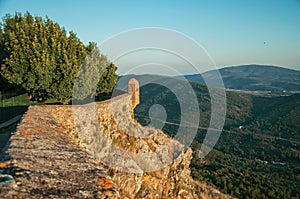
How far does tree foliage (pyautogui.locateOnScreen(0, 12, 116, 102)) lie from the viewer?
15367mm

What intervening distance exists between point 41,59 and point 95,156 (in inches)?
307

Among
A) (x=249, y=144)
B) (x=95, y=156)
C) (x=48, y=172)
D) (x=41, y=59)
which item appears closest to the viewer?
(x=48, y=172)

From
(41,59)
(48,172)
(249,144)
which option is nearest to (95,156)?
(41,59)

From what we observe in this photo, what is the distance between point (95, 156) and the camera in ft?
40.5

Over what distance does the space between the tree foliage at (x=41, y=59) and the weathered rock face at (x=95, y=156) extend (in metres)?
3.99

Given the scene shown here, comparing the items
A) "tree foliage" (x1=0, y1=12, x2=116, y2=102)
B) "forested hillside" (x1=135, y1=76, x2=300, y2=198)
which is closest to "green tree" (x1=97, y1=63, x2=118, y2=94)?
"tree foliage" (x1=0, y1=12, x2=116, y2=102)

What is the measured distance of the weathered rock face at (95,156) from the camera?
12.6ft

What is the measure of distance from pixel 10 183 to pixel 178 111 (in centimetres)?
8689

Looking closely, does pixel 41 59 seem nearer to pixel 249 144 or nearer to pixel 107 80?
pixel 107 80

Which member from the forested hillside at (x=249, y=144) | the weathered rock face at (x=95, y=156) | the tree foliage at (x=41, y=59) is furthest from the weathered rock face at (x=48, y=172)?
the forested hillside at (x=249, y=144)

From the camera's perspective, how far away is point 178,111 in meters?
89.1

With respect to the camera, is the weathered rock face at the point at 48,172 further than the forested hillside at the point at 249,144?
No

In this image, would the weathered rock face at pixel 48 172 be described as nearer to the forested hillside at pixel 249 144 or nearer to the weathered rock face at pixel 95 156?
the weathered rock face at pixel 95 156

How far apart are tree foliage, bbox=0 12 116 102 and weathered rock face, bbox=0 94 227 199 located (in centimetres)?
399
